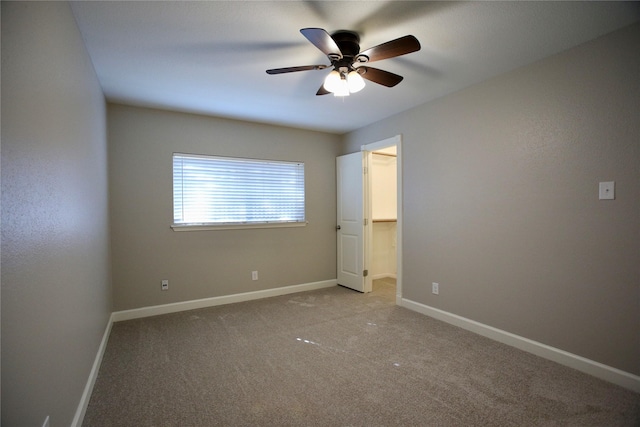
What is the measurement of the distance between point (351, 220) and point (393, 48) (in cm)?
290

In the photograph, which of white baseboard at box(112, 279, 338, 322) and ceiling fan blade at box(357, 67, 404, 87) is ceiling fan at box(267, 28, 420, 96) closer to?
ceiling fan blade at box(357, 67, 404, 87)

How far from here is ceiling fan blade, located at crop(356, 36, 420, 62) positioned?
1784 millimetres

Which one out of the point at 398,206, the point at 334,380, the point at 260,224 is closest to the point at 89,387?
the point at 334,380

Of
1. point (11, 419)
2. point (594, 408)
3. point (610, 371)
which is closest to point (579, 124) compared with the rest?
point (610, 371)

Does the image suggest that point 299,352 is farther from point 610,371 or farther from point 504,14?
point 504,14

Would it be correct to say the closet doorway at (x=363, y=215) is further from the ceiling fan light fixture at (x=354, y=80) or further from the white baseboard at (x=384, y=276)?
the ceiling fan light fixture at (x=354, y=80)

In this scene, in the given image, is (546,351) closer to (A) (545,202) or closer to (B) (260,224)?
(A) (545,202)

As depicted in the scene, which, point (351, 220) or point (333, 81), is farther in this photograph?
point (351, 220)

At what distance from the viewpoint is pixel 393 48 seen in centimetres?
188

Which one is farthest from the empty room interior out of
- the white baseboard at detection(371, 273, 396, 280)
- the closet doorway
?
the white baseboard at detection(371, 273, 396, 280)

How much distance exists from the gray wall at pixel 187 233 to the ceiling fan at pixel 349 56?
2091 millimetres

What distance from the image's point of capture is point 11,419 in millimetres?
956

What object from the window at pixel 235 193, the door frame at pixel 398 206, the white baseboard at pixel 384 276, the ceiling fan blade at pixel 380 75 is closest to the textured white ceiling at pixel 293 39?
the ceiling fan blade at pixel 380 75

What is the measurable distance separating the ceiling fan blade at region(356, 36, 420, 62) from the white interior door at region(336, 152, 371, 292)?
7.82 feet
